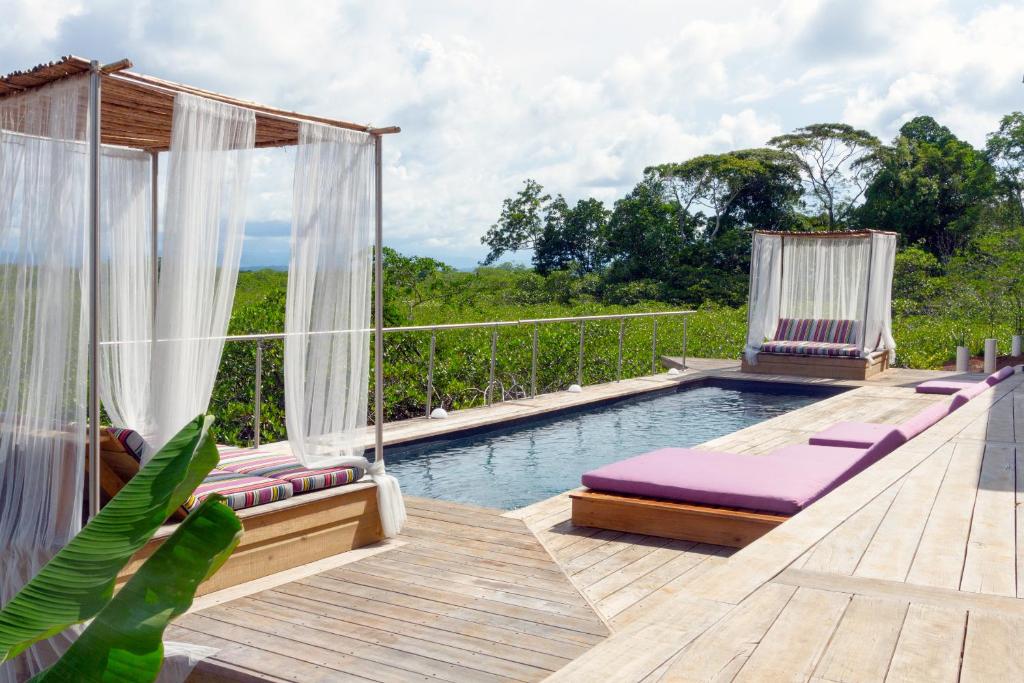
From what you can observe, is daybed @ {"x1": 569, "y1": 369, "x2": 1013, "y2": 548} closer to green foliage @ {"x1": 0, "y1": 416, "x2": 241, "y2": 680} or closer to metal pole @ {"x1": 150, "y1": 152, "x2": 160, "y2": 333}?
metal pole @ {"x1": 150, "y1": 152, "x2": 160, "y2": 333}

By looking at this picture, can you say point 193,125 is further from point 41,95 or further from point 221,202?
point 41,95

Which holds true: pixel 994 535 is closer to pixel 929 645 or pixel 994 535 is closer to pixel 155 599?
pixel 929 645

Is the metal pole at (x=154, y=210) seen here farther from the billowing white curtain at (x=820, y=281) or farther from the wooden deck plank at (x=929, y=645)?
the billowing white curtain at (x=820, y=281)

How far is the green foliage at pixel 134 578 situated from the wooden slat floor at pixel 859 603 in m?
0.73

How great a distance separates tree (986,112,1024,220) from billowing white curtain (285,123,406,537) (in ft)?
73.1

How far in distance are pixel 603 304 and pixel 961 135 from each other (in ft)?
35.3

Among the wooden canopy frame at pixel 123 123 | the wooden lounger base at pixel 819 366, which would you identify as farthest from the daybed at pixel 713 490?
the wooden lounger base at pixel 819 366

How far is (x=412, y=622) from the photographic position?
325 centimetres

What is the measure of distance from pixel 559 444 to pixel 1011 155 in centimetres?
2014

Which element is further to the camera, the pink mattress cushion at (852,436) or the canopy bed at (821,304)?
the canopy bed at (821,304)

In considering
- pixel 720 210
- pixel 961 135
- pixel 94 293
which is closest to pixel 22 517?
pixel 94 293

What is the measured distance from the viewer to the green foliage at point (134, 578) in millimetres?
1284

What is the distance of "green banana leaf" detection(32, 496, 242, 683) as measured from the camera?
50.2 inches

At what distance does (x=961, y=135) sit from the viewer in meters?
24.9
